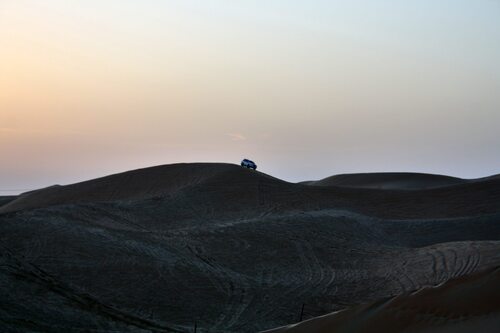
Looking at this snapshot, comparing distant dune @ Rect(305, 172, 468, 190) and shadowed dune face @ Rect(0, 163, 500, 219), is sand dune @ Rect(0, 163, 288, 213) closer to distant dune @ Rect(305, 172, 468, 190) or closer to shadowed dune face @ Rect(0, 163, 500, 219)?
shadowed dune face @ Rect(0, 163, 500, 219)

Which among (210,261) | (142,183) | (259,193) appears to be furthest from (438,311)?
(142,183)

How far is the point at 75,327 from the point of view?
13867 millimetres

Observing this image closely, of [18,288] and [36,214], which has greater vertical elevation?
[36,214]

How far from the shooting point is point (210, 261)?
2219 cm

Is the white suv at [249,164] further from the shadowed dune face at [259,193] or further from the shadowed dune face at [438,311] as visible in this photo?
the shadowed dune face at [438,311]

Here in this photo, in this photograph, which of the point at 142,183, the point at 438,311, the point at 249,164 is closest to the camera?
the point at 438,311

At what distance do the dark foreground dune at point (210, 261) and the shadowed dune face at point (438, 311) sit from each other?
31.2ft

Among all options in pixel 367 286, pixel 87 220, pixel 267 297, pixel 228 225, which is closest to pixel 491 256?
pixel 367 286

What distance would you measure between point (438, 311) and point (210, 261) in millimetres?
17471

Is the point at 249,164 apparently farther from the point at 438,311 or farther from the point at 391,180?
the point at 438,311

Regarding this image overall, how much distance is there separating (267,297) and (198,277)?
2604 mm

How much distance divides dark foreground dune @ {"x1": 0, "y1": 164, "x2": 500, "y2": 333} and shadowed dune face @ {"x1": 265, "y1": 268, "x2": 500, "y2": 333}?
9524mm

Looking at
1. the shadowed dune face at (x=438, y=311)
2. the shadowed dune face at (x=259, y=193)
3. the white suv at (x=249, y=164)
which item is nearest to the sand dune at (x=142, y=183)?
the shadowed dune face at (x=259, y=193)

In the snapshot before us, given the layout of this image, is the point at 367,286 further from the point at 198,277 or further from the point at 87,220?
the point at 87,220
